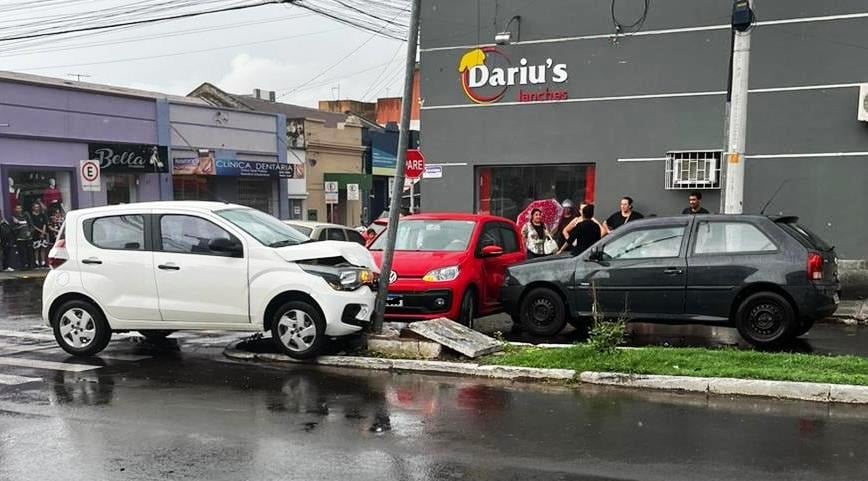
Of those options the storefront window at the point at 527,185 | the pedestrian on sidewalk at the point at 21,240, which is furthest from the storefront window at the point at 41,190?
the storefront window at the point at 527,185

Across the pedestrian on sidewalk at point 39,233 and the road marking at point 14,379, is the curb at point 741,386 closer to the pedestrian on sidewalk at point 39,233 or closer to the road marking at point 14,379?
the road marking at point 14,379

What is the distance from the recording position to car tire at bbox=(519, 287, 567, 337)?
32.9ft

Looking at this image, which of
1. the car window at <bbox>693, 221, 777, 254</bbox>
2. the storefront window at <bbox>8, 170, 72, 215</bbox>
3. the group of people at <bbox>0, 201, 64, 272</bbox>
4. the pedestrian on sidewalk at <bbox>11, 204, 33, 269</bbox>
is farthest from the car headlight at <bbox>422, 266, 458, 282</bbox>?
the storefront window at <bbox>8, 170, 72, 215</bbox>

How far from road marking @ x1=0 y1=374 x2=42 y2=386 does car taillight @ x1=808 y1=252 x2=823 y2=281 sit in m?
8.39

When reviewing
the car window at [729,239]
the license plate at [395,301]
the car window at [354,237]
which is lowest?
the license plate at [395,301]

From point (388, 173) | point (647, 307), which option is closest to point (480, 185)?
point (647, 307)

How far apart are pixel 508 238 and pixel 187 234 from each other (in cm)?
501

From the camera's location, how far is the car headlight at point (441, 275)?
9.83 m

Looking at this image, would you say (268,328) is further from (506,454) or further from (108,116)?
(108,116)

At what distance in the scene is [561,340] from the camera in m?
9.91

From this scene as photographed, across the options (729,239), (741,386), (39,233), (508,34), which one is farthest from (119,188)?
(741,386)

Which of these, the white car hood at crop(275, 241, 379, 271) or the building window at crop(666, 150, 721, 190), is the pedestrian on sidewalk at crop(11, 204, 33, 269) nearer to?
the white car hood at crop(275, 241, 379, 271)

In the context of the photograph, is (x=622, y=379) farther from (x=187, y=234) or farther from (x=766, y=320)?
(x=187, y=234)

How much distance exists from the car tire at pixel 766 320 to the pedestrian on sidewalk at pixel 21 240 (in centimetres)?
1980
